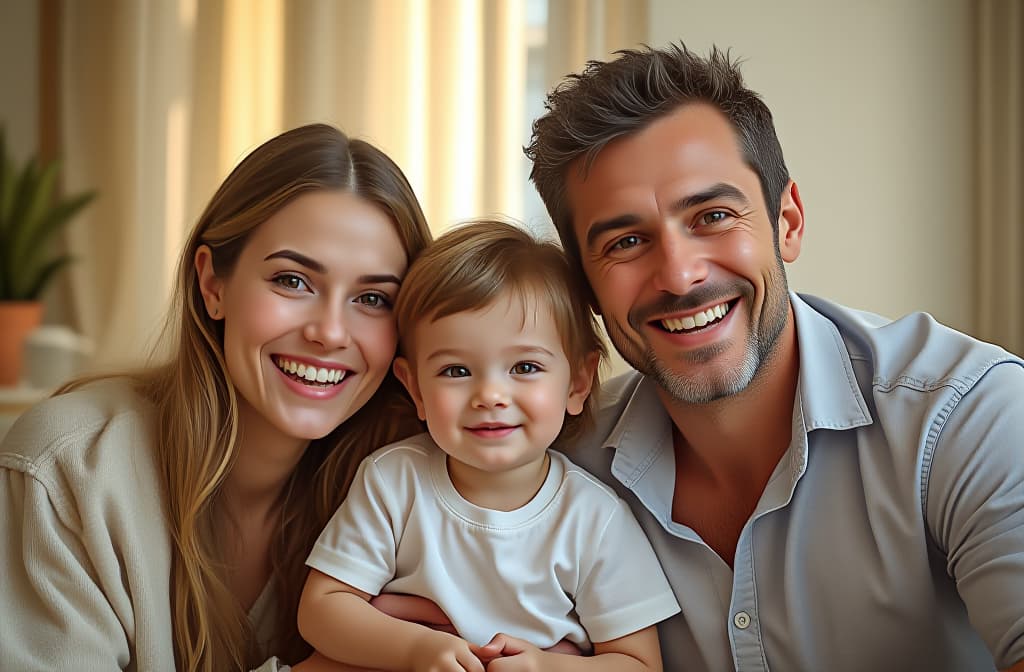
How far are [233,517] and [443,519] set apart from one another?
471 mm

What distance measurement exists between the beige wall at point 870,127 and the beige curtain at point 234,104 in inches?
35.3

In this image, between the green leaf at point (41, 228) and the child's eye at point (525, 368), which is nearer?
the child's eye at point (525, 368)

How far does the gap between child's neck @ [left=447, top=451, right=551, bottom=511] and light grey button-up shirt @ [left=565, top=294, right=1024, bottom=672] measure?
7.6 inches

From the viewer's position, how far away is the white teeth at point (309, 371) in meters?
1.71

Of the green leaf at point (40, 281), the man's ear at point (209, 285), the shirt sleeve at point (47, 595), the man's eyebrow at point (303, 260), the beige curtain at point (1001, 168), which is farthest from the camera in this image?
the green leaf at point (40, 281)

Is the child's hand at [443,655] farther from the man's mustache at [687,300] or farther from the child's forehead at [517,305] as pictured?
the man's mustache at [687,300]

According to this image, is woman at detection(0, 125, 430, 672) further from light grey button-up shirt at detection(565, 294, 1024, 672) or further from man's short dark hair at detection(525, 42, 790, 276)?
light grey button-up shirt at detection(565, 294, 1024, 672)

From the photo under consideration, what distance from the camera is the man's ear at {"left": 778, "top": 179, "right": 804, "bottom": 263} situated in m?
1.86

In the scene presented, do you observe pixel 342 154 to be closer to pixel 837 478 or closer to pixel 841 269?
pixel 837 478

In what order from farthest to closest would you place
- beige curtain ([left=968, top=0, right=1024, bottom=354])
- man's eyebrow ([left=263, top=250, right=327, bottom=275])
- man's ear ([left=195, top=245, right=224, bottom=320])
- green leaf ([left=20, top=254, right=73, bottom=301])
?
green leaf ([left=20, top=254, right=73, bottom=301]) < beige curtain ([left=968, top=0, right=1024, bottom=354]) < man's ear ([left=195, top=245, right=224, bottom=320]) < man's eyebrow ([left=263, top=250, right=327, bottom=275])

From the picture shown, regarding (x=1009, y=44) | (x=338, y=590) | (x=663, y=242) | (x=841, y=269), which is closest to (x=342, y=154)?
(x=663, y=242)

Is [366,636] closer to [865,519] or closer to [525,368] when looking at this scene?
[525,368]

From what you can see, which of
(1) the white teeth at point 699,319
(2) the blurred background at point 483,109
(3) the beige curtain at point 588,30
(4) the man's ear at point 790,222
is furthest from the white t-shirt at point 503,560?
(3) the beige curtain at point 588,30

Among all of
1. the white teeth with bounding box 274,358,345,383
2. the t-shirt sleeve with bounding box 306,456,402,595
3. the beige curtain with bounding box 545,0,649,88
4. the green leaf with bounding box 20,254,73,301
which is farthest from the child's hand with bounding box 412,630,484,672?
the green leaf with bounding box 20,254,73,301
